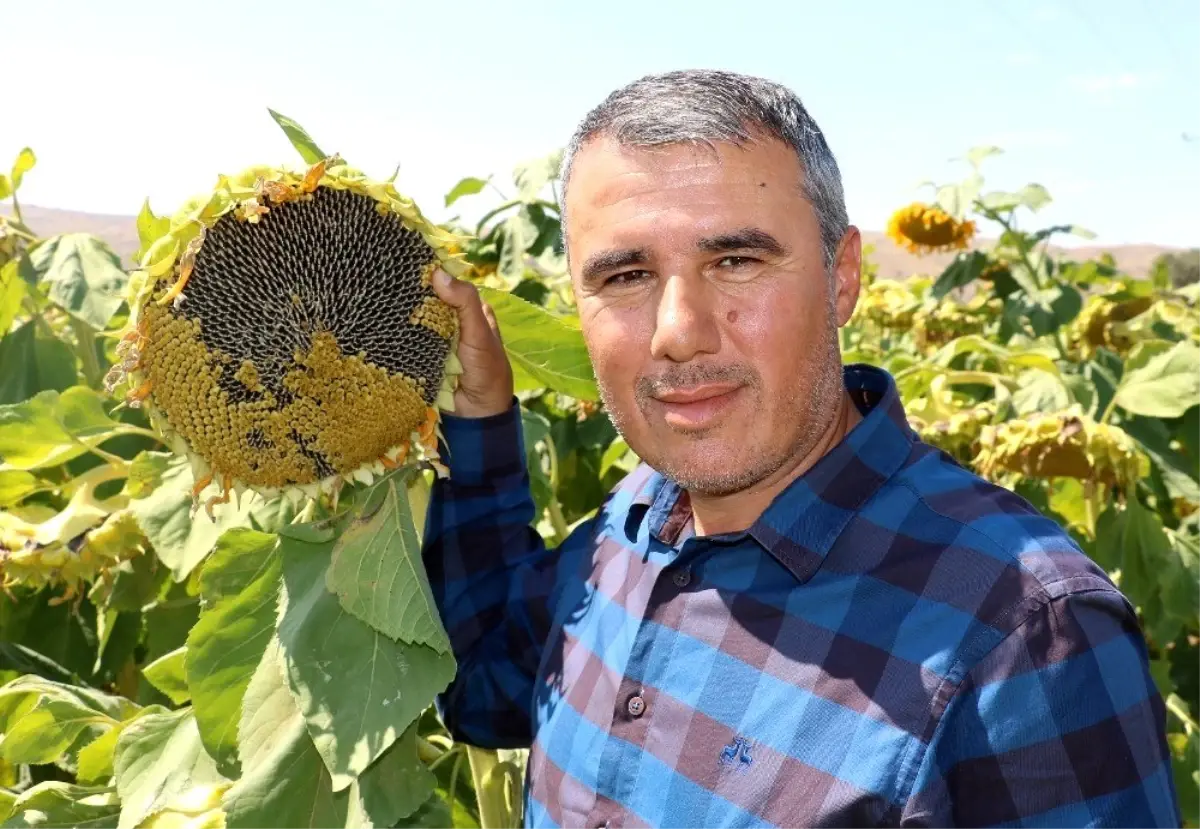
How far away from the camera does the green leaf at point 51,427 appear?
1873 mm

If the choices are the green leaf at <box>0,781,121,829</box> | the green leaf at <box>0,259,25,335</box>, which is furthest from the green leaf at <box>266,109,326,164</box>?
the green leaf at <box>0,259,25,335</box>

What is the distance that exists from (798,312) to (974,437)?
3.85 feet

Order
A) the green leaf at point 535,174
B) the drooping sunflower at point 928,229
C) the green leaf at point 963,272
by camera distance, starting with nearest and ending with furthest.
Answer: the green leaf at point 535,174 < the green leaf at point 963,272 < the drooping sunflower at point 928,229

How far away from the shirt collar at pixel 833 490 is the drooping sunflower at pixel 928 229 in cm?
314

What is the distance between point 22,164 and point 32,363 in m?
0.42

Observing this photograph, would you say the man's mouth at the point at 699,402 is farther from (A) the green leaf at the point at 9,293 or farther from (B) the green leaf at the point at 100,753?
(A) the green leaf at the point at 9,293

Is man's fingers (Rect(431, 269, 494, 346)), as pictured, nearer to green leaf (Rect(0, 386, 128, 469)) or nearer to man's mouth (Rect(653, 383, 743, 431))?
man's mouth (Rect(653, 383, 743, 431))

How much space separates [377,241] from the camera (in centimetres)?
128

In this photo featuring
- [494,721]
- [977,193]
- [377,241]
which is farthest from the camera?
[977,193]

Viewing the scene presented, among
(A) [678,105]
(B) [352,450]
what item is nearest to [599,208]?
(A) [678,105]

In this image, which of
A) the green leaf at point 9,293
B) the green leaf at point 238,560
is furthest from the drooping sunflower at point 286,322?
the green leaf at point 9,293

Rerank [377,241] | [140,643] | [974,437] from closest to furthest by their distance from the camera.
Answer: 1. [377,241]
2. [974,437]
3. [140,643]

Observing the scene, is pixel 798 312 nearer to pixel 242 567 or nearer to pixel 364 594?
pixel 364 594

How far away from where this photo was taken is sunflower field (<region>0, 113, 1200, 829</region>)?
1290mm
